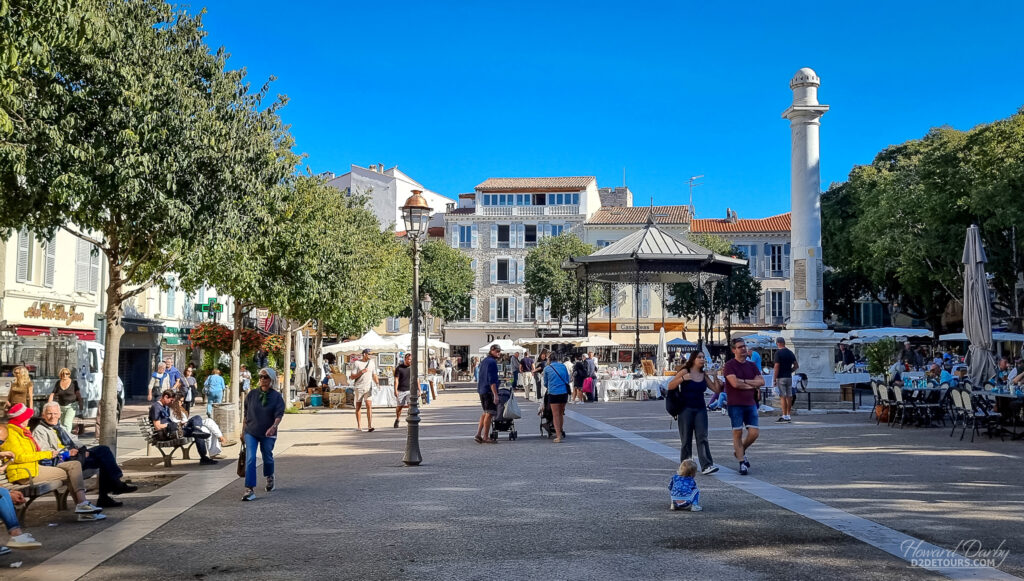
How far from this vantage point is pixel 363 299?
2988 centimetres

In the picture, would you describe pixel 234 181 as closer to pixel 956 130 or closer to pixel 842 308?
pixel 956 130

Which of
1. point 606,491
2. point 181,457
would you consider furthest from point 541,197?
point 606,491

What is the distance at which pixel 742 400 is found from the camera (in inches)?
444

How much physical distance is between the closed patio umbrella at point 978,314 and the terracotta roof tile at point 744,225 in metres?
44.7

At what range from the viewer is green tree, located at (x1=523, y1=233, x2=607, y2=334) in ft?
179

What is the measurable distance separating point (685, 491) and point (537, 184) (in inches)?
2203

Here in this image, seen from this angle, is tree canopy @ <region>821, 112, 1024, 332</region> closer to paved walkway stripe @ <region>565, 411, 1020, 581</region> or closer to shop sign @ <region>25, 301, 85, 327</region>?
paved walkway stripe @ <region>565, 411, 1020, 581</region>

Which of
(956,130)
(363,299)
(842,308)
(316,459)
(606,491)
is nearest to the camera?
(606,491)

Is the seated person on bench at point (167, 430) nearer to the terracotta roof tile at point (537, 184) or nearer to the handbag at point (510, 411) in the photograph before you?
the handbag at point (510, 411)

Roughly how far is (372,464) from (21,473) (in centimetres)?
534

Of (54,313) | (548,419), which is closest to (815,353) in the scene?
(548,419)

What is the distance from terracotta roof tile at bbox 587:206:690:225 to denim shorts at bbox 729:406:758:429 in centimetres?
4952

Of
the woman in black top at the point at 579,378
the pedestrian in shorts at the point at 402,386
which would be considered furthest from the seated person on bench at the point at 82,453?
the woman in black top at the point at 579,378

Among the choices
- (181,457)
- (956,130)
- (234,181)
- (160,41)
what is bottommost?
(181,457)
